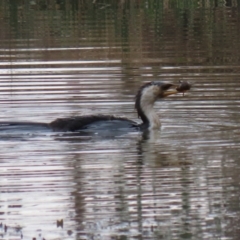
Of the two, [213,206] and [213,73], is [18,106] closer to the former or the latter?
[213,73]

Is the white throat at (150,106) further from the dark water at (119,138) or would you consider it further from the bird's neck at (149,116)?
the dark water at (119,138)

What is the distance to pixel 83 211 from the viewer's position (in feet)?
25.9

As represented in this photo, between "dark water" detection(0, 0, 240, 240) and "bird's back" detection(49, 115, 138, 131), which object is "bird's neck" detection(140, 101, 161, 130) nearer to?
"dark water" detection(0, 0, 240, 240)

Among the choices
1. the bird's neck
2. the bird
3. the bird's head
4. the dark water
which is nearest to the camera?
the dark water

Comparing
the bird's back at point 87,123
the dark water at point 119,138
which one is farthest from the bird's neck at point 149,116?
the bird's back at point 87,123

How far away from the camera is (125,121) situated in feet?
38.3

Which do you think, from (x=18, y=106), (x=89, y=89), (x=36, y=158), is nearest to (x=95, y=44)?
(x=89, y=89)

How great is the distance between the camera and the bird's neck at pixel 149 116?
11906 mm

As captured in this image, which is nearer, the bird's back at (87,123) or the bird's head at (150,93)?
the bird's back at (87,123)

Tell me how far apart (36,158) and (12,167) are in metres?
0.47

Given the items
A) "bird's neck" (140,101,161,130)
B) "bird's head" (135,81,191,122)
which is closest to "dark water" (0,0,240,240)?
"bird's neck" (140,101,161,130)

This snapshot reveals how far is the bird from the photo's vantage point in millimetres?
11445

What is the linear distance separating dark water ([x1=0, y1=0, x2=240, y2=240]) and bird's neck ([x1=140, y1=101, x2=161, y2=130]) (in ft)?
0.38

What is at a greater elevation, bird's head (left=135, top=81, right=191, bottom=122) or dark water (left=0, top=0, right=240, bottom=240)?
bird's head (left=135, top=81, right=191, bottom=122)
